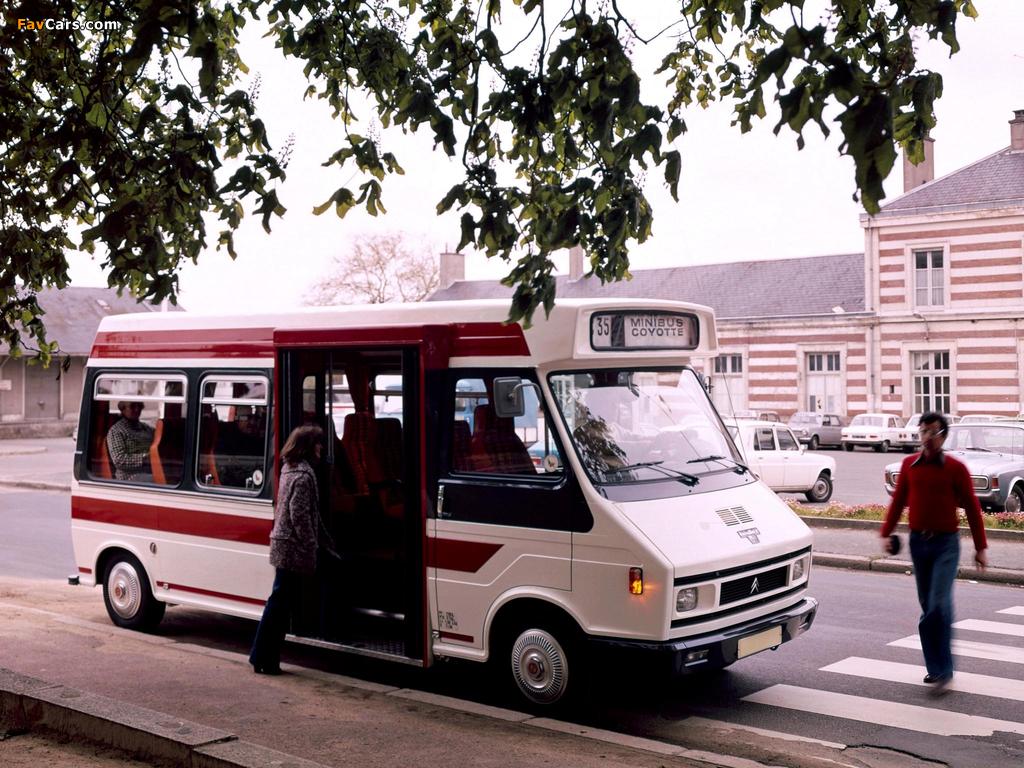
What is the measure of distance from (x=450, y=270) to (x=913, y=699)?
207 feet

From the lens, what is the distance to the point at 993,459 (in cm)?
1997

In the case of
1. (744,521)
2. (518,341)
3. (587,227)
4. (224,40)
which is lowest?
(744,521)

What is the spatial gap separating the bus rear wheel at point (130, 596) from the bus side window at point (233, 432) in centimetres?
120

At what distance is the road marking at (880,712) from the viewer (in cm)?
750

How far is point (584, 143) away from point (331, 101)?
8.43 ft

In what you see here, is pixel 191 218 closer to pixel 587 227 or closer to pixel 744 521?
pixel 587 227

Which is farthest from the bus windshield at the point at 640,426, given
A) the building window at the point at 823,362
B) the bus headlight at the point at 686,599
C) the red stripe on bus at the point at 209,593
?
the building window at the point at 823,362

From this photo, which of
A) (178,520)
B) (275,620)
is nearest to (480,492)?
(275,620)

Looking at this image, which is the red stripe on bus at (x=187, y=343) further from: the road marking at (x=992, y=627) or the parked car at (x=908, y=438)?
the parked car at (x=908, y=438)

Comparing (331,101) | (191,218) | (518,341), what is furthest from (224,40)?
(518,341)

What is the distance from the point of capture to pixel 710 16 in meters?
8.08

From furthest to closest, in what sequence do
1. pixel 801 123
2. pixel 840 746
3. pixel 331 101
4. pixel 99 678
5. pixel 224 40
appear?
pixel 224 40, pixel 331 101, pixel 99 678, pixel 840 746, pixel 801 123

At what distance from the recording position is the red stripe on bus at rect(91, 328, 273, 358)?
9.77m

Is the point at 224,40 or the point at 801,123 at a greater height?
the point at 224,40
